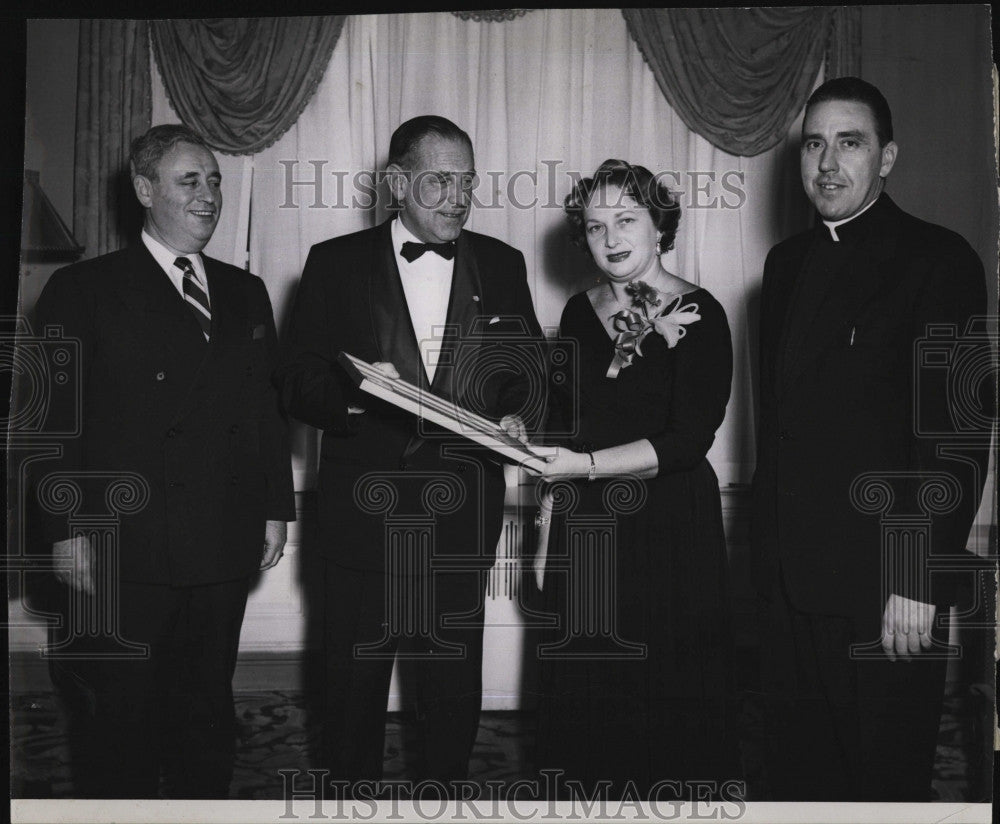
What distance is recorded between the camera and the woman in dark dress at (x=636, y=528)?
3.43 metres

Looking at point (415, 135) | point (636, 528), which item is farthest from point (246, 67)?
point (636, 528)

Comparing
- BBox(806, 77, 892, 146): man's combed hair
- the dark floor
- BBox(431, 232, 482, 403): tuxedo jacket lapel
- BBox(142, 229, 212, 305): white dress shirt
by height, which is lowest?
the dark floor

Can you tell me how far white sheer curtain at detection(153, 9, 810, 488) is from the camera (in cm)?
356

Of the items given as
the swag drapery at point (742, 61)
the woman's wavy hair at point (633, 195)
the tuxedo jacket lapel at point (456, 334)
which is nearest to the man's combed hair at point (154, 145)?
the tuxedo jacket lapel at point (456, 334)

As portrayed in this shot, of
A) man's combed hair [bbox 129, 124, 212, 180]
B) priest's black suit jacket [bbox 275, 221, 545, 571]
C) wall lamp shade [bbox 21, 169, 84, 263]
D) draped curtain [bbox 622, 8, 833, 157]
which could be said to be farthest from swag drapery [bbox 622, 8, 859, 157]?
wall lamp shade [bbox 21, 169, 84, 263]

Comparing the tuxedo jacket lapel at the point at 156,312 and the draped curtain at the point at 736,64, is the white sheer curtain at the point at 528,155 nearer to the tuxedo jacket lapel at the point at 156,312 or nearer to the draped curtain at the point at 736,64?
the draped curtain at the point at 736,64

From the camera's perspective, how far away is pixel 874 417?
134 inches

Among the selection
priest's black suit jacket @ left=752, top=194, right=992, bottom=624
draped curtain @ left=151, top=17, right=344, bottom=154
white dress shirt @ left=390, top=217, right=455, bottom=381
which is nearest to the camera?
priest's black suit jacket @ left=752, top=194, right=992, bottom=624

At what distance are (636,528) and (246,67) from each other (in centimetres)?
189

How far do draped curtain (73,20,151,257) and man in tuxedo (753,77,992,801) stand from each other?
80.7 inches

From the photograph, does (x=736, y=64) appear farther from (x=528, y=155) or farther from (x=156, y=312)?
(x=156, y=312)

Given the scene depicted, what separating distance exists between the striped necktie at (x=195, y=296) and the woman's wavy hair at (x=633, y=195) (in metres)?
1.15

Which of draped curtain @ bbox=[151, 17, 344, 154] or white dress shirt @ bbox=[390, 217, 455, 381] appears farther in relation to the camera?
draped curtain @ bbox=[151, 17, 344, 154]

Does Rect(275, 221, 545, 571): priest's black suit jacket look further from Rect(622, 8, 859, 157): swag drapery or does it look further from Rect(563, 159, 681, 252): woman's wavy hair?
Rect(622, 8, 859, 157): swag drapery
